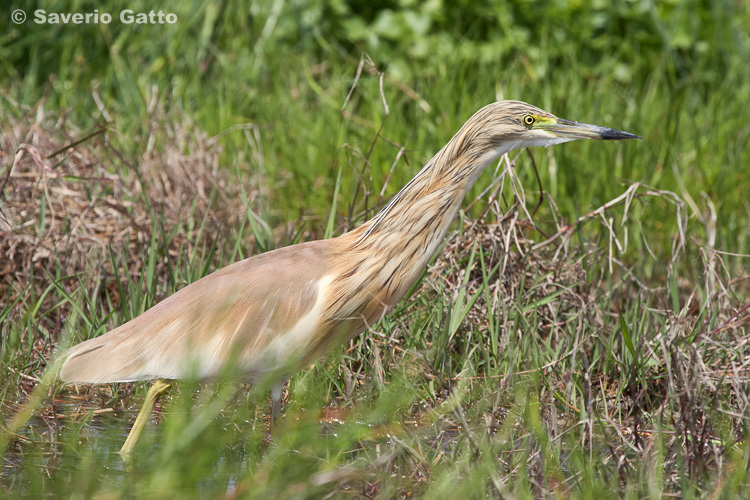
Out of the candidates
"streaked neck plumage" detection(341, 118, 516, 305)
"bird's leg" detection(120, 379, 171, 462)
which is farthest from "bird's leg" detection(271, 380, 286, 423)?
"streaked neck plumage" detection(341, 118, 516, 305)

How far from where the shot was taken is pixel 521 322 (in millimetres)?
3832

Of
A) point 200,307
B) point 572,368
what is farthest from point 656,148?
point 200,307

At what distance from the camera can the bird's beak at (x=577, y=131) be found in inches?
127

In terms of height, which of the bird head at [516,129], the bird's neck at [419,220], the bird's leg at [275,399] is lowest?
the bird's leg at [275,399]

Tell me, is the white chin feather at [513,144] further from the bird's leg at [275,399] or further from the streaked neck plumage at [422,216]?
the bird's leg at [275,399]

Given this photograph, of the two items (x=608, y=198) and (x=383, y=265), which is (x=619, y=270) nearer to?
(x=608, y=198)

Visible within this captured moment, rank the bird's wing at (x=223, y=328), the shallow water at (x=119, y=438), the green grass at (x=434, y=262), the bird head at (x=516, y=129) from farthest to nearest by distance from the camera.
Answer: the bird head at (x=516, y=129), the bird's wing at (x=223, y=328), the green grass at (x=434, y=262), the shallow water at (x=119, y=438)

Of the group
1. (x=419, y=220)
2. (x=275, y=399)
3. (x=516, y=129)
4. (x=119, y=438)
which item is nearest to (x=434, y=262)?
(x=419, y=220)

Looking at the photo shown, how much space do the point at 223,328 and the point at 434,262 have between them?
121cm

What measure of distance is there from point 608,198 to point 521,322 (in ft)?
4.59

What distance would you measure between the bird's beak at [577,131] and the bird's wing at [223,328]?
842 mm

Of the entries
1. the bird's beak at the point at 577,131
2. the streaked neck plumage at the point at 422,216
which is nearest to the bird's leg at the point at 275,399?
the streaked neck plumage at the point at 422,216

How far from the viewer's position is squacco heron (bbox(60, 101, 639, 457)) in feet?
10.2

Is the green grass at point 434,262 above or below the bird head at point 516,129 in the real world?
below
